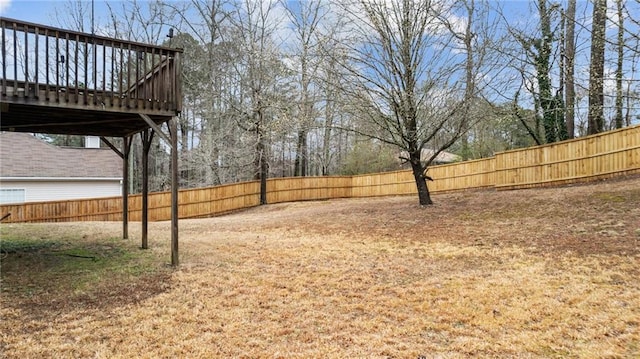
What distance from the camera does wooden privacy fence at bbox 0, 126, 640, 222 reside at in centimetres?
1172

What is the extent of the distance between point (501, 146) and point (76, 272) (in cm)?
2322

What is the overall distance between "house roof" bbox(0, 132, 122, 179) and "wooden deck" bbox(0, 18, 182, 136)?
36.4 feet

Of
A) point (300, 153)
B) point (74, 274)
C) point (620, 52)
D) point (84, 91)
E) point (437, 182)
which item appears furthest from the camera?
point (300, 153)

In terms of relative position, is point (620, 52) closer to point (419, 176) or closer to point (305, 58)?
point (419, 176)

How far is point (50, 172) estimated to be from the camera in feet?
52.0

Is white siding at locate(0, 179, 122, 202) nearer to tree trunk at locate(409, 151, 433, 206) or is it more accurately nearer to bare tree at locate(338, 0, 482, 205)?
bare tree at locate(338, 0, 482, 205)

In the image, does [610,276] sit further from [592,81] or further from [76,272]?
[76,272]

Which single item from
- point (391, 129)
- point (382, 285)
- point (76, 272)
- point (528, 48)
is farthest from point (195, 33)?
point (382, 285)

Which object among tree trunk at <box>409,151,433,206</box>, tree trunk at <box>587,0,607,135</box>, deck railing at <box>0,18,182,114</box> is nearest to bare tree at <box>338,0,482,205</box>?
tree trunk at <box>409,151,433,206</box>

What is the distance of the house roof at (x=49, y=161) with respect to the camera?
15.4 meters

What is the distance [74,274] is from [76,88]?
261 centimetres

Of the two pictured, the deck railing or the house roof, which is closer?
the deck railing

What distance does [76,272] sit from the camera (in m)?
5.46

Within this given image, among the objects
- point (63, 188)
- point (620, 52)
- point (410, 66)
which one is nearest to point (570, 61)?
point (620, 52)
